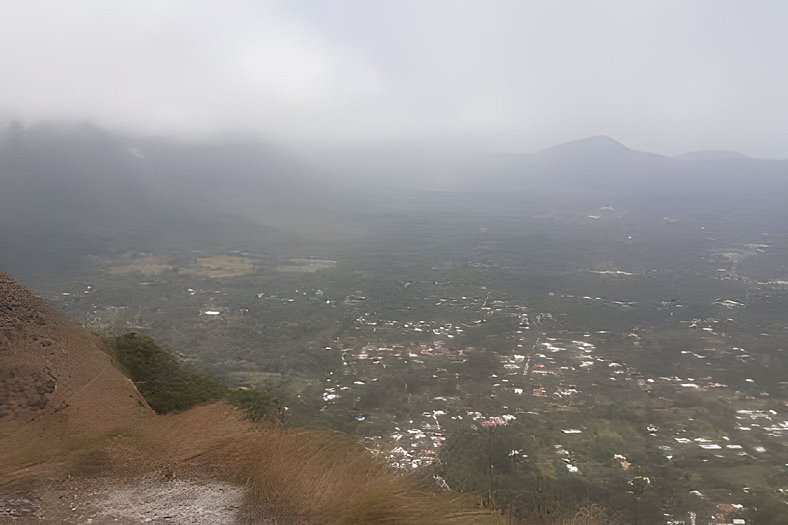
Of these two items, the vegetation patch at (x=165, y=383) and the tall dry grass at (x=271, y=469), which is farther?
the vegetation patch at (x=165, y=383)

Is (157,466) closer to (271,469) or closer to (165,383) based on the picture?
(271,469)

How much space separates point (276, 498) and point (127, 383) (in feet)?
15.5

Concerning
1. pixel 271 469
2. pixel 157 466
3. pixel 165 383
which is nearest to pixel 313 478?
pixel 271 469

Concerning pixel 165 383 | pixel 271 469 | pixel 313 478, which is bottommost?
pixel 165 383

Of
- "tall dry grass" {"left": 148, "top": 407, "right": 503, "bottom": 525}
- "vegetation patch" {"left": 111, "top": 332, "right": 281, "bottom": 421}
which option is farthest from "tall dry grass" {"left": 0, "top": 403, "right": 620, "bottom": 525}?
"vegetation patch" {"left": 111, "top": 332, "right": 281, "bottom": 421}

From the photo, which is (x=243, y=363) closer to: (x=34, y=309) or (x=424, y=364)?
(x=424, y=364)

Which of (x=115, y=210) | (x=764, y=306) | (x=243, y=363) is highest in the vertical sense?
(x=115, y=210)

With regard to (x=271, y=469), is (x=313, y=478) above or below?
below

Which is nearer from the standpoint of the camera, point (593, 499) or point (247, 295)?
point (593, 499)

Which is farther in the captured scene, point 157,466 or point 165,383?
point 165,383

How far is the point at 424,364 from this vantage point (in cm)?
3959

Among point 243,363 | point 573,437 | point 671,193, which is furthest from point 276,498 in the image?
point 671,193

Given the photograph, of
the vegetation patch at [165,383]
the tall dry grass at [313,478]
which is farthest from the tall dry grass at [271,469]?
the vegetation patch at [165,383]

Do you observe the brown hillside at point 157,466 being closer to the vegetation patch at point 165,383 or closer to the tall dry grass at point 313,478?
the tall dry grass at point 313,478
